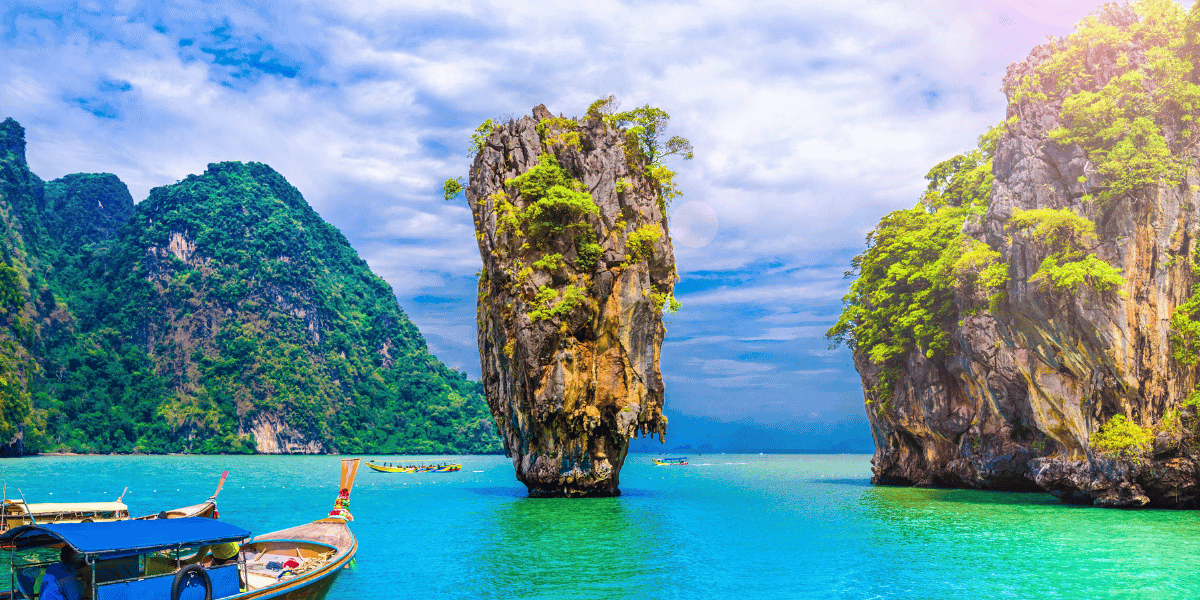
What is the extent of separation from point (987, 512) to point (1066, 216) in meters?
12.9

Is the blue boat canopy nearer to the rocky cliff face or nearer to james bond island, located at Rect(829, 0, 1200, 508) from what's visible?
the rocky cliff face

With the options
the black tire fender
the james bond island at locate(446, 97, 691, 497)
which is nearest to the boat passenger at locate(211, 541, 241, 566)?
the black tire fender

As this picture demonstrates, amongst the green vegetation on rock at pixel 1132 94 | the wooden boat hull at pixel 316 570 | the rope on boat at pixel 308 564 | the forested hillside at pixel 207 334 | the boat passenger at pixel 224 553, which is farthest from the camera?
the forested hillside at pixel 207 334

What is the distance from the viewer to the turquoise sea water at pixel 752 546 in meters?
17.6

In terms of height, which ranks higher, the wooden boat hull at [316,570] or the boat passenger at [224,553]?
the boat passenger at [224,553]

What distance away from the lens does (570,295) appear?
3522 centimetres

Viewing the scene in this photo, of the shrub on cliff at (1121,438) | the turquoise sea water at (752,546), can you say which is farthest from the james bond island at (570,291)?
the shrub on cliff at (1121,438)

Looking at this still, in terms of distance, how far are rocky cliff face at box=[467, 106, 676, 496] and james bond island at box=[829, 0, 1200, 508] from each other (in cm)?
1623

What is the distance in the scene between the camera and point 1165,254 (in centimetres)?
3038

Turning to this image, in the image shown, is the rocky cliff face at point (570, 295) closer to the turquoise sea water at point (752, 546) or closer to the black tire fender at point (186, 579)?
the turquoise sea water at point (752, 546)

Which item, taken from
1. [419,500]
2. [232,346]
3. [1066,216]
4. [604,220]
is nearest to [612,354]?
[604,220]

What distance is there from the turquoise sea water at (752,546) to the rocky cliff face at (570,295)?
3.36m

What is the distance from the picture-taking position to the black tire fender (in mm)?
12953

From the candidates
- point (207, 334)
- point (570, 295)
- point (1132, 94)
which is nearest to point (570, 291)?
point (570, 295)
